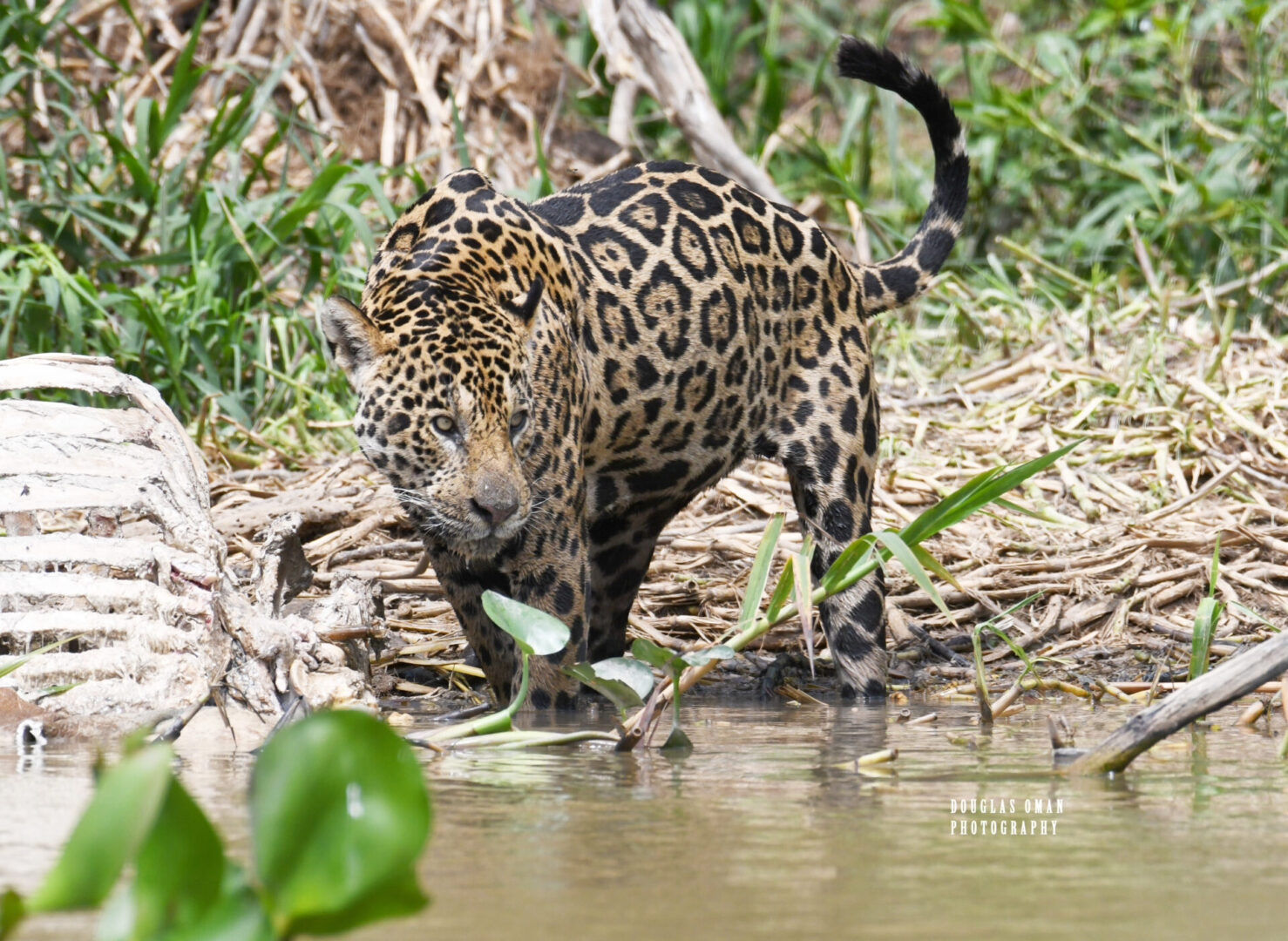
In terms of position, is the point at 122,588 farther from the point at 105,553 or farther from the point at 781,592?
the point at 781,592

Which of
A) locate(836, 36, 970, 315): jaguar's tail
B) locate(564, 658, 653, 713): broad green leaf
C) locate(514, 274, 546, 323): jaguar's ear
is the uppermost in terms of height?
locate(836, 36, 970, 315): jaguar's tail

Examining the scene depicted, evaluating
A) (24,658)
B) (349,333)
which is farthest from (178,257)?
(24,658)

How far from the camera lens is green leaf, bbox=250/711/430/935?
3.98 feet

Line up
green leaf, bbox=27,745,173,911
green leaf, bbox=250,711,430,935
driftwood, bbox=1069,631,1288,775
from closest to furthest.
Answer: green leaf, bbox=27,745,173,911, green leaf, bbox=250,711,430,935, driftwood, bbox=1069,631,1288,775

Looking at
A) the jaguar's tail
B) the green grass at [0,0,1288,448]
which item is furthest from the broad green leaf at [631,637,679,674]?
the green grass at [0,0,1288,448]

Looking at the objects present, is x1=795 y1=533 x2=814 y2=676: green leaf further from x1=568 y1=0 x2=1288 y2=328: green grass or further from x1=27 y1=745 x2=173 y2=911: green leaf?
x1=568 y1=0 x2=1288 y2=328: green grass

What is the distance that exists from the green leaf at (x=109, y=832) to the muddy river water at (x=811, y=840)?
17.0 inches

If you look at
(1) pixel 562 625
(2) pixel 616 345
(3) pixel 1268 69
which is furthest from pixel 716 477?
(3) pixel 1268 69

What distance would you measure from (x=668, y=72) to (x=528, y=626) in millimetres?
5249

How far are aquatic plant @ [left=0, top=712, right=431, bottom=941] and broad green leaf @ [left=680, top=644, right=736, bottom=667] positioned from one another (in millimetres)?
1726

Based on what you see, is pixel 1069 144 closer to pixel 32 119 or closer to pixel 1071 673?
pixel 1071 673

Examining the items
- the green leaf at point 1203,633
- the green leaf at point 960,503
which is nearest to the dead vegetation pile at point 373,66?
the green leaf at point 1203,633

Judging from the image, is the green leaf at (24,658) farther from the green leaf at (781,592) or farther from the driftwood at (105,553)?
the green leaf at (781,592)

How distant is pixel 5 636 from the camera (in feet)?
11.0
